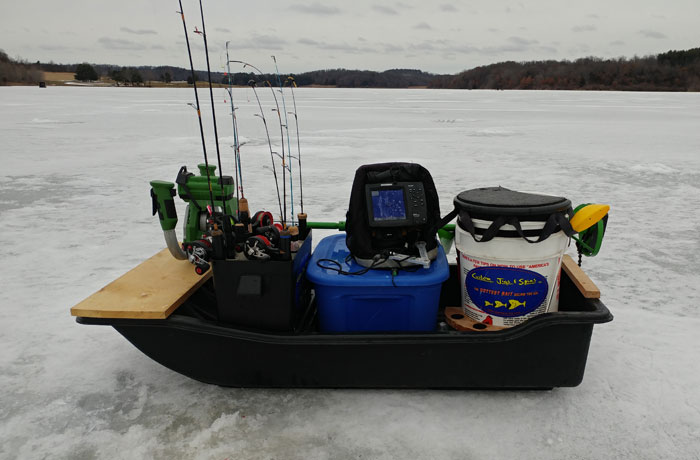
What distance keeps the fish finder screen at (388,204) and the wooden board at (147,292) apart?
2.49 feet

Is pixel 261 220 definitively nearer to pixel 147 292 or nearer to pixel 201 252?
pixel 201 252

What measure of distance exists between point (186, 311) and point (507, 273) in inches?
52.1

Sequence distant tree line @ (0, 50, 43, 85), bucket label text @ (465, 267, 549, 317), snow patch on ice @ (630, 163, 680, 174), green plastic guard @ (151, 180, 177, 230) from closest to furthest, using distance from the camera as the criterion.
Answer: bucket label text @ (465, 267, 549, 317)
green plastic guard @ (151, 180, 177, 230)
snow patch on ice @ (630, 163, 680, 174)
distant tree line @ (0, 50, 43, 85)

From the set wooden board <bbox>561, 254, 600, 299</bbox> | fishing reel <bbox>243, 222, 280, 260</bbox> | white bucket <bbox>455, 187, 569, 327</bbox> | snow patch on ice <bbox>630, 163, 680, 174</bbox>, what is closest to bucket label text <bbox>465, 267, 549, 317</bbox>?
white bucket <bbox>455, 187, 569, 327</bbox>

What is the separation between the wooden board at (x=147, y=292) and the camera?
5.39ft

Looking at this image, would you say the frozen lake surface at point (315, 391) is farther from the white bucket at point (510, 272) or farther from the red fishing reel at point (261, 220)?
the red fishing reel at point (261, 220)

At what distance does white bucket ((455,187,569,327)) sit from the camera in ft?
5.73

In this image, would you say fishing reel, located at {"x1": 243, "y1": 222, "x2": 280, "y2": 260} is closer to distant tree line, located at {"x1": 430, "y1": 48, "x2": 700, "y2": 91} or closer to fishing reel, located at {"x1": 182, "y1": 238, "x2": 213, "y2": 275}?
fishing reel, located at {"x1": 182, "y1": 238, "x2": 213, "y2": 275}

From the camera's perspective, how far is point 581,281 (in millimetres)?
1855

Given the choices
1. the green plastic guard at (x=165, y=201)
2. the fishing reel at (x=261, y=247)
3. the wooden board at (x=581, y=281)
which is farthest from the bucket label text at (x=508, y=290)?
the green plastic guard at (x=165, y=201)

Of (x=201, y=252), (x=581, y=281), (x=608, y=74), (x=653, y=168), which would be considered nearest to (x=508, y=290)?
(x=581, y=281)

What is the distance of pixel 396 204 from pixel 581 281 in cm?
79

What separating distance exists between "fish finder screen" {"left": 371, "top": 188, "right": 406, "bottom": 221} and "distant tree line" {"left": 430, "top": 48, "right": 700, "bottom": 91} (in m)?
53.0

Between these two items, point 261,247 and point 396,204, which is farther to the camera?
point 396,204
